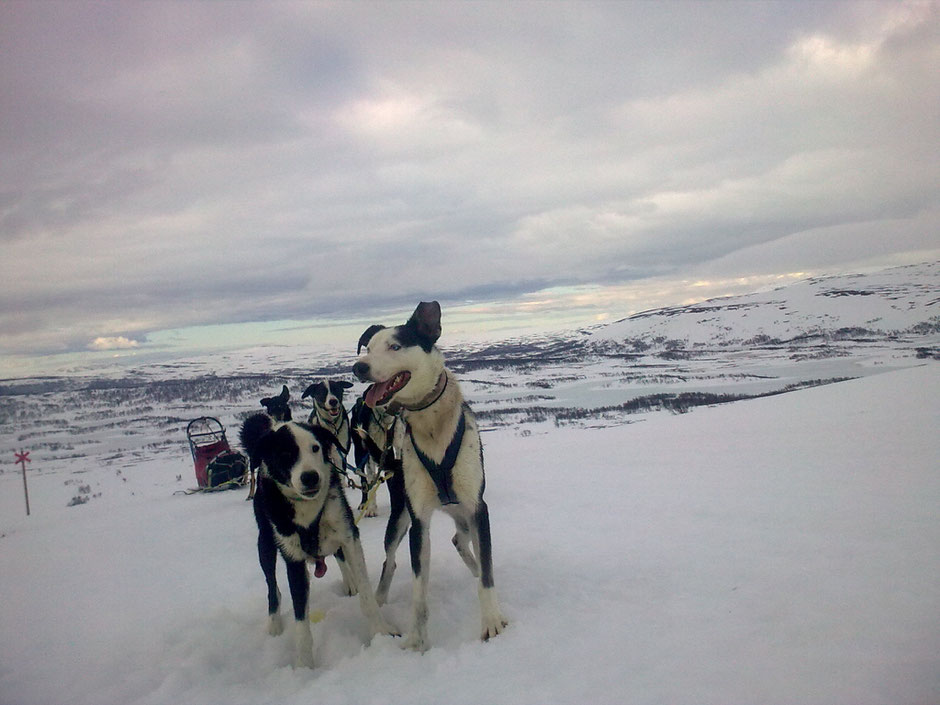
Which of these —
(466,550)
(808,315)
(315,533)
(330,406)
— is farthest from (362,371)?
(808,315)

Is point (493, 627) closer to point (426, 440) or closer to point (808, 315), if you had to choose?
point (426, 440)

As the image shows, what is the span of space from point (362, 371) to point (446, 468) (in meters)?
0.91

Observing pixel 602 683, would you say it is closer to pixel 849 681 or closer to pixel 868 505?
pixel 849 681

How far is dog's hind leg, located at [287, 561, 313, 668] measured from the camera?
3234mm

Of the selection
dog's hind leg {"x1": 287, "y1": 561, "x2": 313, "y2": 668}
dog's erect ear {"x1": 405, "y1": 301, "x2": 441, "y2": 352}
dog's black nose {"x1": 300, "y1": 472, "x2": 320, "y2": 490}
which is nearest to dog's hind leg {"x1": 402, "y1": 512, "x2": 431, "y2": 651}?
dog's hind leg {"x1": 287, "y1": 561, "x2": 313, "y2": 668}

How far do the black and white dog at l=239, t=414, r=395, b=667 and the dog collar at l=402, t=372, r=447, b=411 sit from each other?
778 millimetres

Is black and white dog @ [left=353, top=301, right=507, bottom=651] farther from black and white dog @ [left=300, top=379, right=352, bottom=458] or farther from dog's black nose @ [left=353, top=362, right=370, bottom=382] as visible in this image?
black and white dog @ [left=300, top=379, right=352, bottom=458]

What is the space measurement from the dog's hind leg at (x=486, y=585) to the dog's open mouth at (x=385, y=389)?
1025 mm

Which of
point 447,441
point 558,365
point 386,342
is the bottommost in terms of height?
point 558,365

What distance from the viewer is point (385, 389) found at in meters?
3.19

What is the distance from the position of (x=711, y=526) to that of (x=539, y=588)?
80.3 inches

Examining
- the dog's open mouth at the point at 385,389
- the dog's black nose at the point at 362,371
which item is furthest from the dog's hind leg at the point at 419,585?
the dog's black nose at the point at 362,371

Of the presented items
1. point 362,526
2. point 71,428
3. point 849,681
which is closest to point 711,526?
point 849,681

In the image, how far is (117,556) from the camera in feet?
19.4
